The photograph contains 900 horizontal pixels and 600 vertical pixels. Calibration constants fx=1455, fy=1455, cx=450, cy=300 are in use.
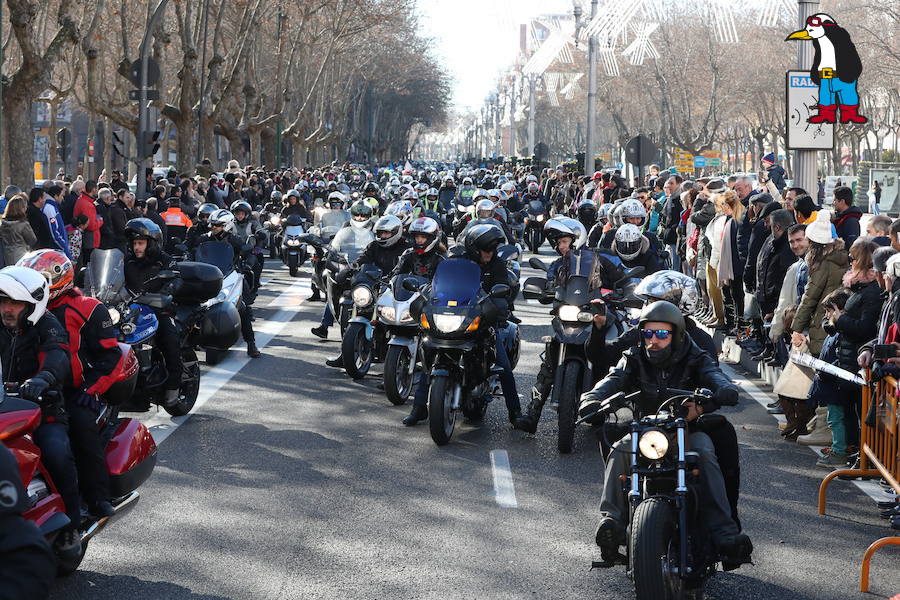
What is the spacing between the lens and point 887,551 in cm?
745

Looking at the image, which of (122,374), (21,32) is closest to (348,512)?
(122,374)

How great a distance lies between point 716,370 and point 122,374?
9.09ft

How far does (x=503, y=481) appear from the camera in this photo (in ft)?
29.1

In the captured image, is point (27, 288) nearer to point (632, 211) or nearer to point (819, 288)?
point (819, 288)

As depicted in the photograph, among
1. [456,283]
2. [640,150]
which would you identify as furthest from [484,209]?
[640,150]

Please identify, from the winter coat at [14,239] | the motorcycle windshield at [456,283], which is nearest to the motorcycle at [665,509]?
the motorcycle windshield at [456,283]

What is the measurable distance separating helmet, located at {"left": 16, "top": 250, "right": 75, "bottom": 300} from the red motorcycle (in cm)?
42

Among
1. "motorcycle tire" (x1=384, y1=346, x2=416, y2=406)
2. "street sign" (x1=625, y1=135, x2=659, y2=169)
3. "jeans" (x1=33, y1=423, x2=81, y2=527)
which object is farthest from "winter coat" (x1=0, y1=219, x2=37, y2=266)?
"street sign" (x1=625, y1=135, x2=659, y2=169)

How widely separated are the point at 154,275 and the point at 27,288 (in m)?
5.10

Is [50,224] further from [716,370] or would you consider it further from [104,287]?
[716,370]

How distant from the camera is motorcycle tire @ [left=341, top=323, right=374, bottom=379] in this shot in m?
12.8

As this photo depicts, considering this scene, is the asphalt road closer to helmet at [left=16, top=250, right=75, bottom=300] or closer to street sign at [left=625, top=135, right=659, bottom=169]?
helmet at [left=16, top=250, right=75, bottom=300]

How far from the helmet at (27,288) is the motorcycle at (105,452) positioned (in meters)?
0.36

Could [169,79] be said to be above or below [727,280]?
above
